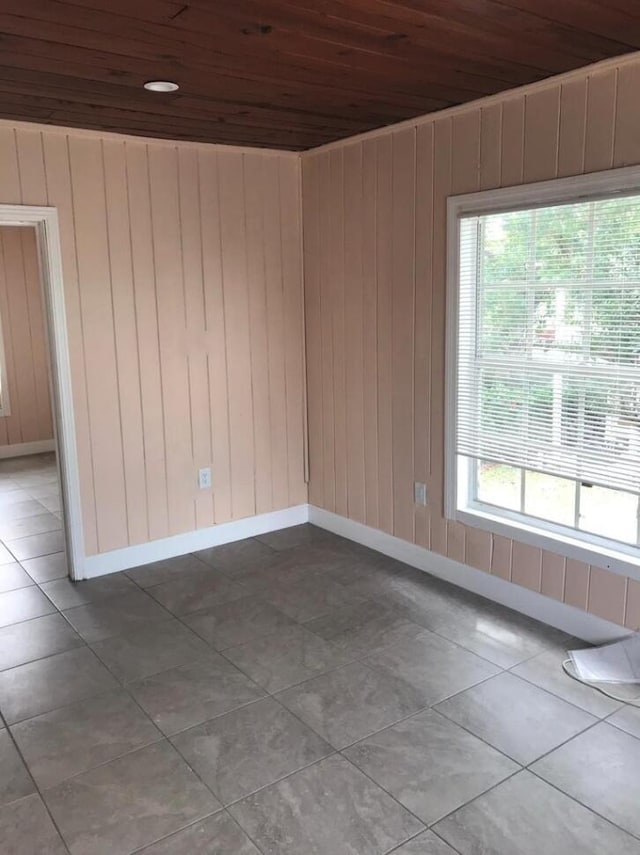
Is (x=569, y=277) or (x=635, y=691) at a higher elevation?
(x=569, y=277)

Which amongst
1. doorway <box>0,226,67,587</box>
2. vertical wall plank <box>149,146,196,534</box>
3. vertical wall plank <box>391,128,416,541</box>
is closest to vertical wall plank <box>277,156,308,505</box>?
vertical wall plank <box>149,146,196,534</box>

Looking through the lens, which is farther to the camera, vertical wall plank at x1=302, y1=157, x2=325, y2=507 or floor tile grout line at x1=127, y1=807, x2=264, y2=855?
vertical wall plank at x1=302, y1=157, x2=325, y2=507

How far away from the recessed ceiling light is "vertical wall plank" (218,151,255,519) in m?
1.20

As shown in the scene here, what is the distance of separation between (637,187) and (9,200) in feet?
9.15

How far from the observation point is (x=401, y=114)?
136 inches

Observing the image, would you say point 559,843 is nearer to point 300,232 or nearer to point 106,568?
point 106,568

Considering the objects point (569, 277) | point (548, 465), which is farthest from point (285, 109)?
point (548, 465)

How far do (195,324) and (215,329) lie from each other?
0.13m

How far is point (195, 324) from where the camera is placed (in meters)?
4.12

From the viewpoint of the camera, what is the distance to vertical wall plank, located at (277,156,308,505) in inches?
173

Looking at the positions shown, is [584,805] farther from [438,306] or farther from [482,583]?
[438,306]

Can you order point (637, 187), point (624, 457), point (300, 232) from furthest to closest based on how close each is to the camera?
point (300, 232) → point (624, 457) → point (637, 187)

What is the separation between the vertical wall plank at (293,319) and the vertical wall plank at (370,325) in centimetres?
60

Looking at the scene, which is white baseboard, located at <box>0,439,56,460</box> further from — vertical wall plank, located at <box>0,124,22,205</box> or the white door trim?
vertical wall plank, located at <box>0,124,22,205</box>
